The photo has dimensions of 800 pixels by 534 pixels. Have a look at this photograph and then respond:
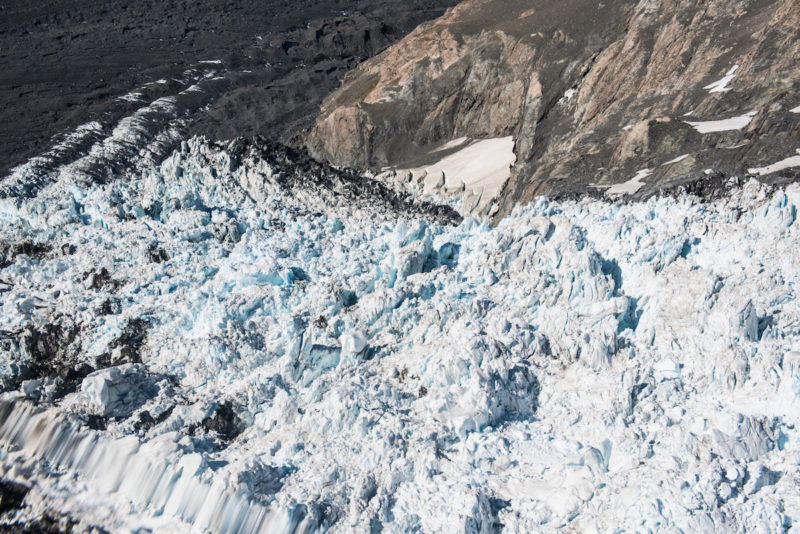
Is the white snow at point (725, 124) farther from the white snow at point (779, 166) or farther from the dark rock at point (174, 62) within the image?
the dark rock at point (174, 62)

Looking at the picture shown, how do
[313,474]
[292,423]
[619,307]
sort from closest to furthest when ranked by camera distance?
[313,474] → [292,423] → [619,307]

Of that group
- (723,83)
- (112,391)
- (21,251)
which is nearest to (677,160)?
(723,83)

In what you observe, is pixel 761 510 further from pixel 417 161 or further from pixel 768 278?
pixel 417 161

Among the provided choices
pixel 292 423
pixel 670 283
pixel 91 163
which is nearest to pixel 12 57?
pixel 91 163

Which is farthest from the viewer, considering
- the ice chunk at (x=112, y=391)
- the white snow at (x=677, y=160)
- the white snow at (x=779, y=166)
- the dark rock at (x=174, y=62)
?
the dark rock at (x=174, y=62)

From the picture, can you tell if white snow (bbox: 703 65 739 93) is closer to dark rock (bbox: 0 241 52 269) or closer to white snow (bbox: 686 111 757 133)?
white snow (bbox: 686 111 757 133)

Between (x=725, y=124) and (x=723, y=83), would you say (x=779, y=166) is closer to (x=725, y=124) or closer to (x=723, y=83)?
(x=725, y=124)

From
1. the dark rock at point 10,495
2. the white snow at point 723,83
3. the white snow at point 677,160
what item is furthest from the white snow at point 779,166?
the dark rock at point 10,495
